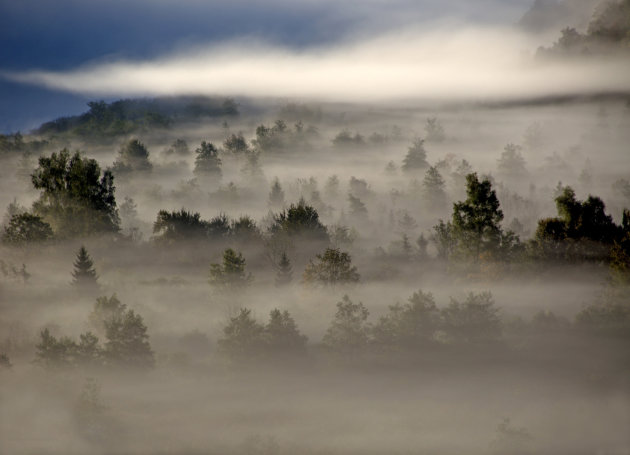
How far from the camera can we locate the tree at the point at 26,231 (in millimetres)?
83375

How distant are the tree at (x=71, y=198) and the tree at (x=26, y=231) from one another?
6.64 m

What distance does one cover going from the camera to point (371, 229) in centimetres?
13875

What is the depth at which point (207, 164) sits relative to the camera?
162500 mm

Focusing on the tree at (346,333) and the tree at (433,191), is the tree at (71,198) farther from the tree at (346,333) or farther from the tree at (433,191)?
the tree at (433,191)

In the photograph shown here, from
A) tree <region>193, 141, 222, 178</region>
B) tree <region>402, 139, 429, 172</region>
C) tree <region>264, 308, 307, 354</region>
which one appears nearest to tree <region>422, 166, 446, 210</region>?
tree <region>402, 139, 429, 172</region>

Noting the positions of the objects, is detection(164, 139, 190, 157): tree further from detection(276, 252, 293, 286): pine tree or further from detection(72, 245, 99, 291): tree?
detection(276, 252, 293, 286): pine tree

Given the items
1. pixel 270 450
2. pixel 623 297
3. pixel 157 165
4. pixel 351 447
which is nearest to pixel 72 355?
pixel 270 450

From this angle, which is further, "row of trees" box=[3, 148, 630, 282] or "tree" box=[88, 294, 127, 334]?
"tree" box=[88, 294, 127, 334]

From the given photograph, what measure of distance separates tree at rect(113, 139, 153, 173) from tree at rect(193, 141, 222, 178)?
12.2 metres

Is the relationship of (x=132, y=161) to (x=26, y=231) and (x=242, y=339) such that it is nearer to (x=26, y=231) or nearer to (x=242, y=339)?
(x=26, y=231)

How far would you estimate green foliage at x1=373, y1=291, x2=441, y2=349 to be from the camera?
68375mm

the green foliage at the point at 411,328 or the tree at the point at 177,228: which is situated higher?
the tree at the point at 177,228

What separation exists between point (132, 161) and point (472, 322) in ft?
360

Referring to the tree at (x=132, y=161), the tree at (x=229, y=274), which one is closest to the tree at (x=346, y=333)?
the tree at (x=229, y=274)
